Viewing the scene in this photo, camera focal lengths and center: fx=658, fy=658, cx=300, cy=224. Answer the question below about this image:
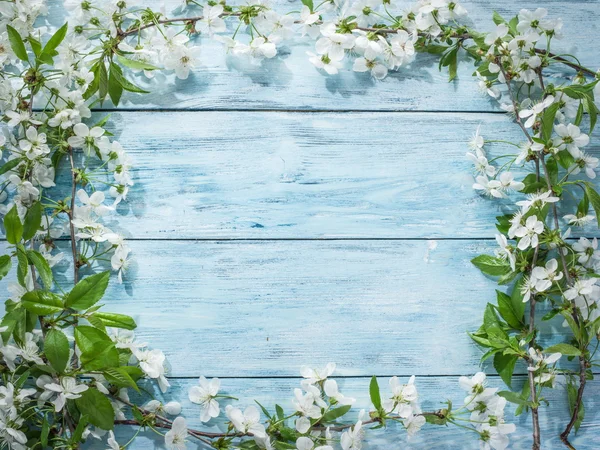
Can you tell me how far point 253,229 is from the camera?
3.90 ft

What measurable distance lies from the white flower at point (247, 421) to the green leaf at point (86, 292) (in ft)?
0.95

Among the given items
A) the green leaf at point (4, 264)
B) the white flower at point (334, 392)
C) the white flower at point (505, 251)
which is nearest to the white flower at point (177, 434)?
the white flower at point (334, 392)

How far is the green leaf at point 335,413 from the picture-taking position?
1.11m

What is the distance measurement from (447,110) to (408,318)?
0.39 meters

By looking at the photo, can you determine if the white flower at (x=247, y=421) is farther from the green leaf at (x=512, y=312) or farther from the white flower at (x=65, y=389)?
the green leaf at (x=512, y=312)

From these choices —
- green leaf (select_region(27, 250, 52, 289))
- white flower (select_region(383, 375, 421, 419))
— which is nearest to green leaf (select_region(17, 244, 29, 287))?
green leaf (select_region(27, 250, 52, 289))

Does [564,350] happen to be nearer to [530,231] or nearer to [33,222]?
[530,231]

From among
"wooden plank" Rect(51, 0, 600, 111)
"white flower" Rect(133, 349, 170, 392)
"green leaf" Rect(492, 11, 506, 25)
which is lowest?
Result: "white flower" Rect(133, 349, 170, 392)

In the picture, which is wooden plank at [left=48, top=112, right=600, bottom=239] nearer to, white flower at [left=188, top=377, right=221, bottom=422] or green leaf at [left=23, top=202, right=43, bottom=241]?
green leaf at [left=23, top=202, right=43, bottom=241]

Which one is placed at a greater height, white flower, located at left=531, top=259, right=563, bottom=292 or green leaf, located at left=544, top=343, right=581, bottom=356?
white flower, located at left=531, top=259, right=563, bottom=292

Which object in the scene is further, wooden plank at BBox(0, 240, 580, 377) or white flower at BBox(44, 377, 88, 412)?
wooden plank at BBox(0, 240, 580, 377)

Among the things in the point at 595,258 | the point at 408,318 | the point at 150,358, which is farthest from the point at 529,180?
the point at 150,358

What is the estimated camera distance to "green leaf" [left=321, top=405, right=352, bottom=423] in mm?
1110

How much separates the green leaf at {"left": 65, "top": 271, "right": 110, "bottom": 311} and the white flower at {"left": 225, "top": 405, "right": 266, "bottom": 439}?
11.4 inches
